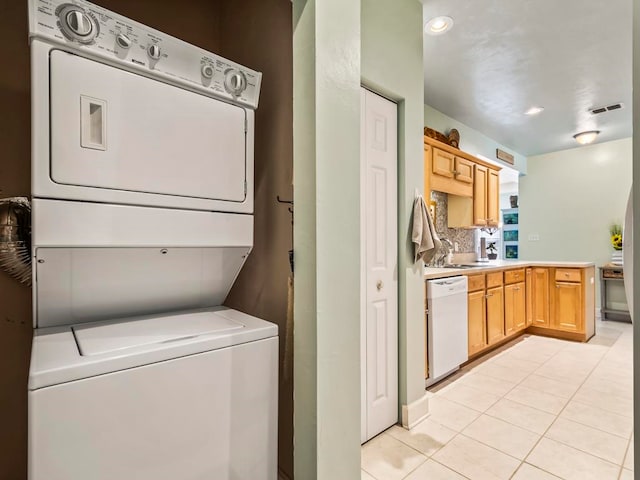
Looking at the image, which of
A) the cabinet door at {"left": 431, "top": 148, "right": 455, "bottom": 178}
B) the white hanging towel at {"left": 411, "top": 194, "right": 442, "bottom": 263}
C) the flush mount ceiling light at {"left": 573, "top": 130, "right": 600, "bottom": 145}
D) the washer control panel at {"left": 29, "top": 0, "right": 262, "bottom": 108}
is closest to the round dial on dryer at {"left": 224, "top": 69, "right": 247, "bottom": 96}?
the washer control panel at {"left": 29, "top": 0, "right": 262, "bottom": 108}

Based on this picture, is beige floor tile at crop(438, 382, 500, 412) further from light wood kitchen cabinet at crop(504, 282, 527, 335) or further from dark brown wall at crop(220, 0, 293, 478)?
dark brown wall at crop(220, 0, 293, 478)

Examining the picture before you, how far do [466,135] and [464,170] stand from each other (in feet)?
3.15

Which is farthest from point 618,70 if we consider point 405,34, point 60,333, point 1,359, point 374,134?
point 1,359

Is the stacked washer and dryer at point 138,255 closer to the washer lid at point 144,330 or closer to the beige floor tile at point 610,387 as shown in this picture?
the washer lid at point 144,330

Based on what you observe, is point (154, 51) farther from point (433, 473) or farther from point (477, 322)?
point (477, 322)

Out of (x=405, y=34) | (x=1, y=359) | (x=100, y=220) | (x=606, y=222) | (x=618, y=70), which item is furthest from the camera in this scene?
(x=606, y=222)

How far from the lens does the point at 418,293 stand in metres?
2.17

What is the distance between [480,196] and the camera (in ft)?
12.5

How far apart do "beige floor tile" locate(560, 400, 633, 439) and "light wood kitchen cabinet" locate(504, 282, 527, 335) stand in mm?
1288

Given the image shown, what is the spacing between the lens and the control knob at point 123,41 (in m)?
1.00

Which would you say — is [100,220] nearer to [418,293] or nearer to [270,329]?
[270,329]

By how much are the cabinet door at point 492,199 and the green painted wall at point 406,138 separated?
2.23 meters

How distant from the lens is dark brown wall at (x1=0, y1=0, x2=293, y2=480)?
131 centimetres

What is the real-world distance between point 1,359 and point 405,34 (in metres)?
2.65
